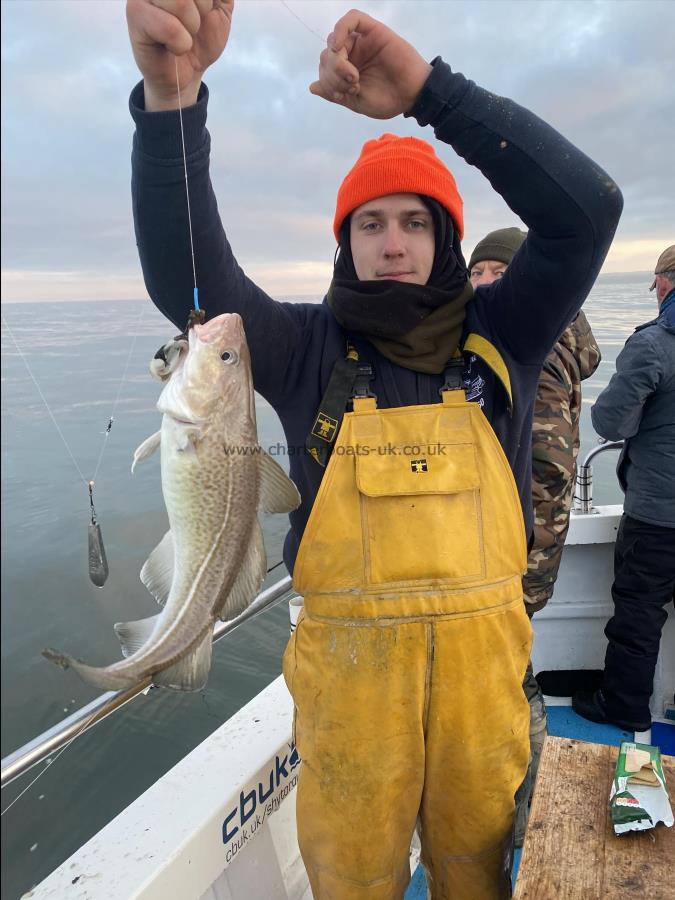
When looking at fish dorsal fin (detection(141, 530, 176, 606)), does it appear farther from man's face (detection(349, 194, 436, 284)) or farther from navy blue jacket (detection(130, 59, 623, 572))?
man's face (detection(349, 194, 436, 284))

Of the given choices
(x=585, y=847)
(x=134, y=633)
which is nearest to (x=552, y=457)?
(x=585, y=847)

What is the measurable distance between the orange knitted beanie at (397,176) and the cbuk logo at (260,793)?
2006 millimetres

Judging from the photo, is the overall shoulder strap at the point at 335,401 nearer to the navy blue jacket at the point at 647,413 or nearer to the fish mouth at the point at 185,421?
the fish mouth at the point at 185,421

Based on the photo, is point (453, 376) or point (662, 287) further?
point (662, 287)

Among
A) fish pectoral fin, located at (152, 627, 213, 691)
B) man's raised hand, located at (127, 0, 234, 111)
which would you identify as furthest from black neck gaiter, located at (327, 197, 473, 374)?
fish pectoral fin, located at (152, 627, 213, 691)

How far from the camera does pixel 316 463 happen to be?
181 cm

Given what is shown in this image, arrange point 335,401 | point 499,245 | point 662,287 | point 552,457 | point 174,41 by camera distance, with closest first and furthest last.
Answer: point 174,41
point 335,401
point 552,457
point 662,287
point 499,245

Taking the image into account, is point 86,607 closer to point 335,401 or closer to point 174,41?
point 335,401

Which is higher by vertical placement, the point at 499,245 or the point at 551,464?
the point at 499,245

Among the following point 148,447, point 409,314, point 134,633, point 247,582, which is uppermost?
point 409,314

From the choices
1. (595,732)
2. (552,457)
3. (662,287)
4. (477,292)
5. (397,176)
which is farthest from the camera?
(595,732)

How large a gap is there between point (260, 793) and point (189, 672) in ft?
3.58

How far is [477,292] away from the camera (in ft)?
6.70

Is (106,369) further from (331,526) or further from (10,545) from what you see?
(331,526)
